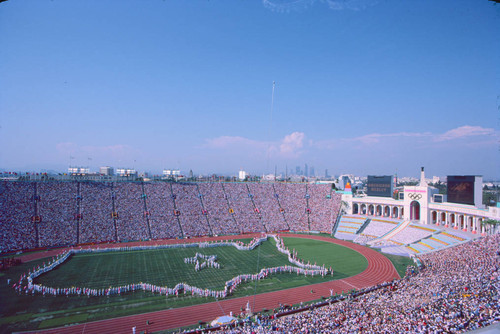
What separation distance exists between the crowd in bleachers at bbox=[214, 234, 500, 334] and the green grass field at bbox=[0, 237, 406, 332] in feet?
22.5

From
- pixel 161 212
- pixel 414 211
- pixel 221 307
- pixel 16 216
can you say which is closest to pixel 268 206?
pixel 161 212

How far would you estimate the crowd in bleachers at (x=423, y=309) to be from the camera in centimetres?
1271

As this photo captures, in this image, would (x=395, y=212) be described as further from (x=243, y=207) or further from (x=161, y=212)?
(x=161, y=212)

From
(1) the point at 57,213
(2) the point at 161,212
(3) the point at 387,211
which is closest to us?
(1) the point at 57,213

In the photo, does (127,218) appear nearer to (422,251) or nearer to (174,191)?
(174,191)

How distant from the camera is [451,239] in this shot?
117ft

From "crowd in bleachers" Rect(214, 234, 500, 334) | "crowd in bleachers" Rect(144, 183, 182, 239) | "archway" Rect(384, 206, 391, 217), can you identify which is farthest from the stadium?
"archway" Rect(384, 206, 391, 217)

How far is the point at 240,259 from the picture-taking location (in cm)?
3362

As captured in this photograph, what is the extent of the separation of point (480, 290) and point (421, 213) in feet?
103

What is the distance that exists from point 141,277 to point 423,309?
22.8 metres

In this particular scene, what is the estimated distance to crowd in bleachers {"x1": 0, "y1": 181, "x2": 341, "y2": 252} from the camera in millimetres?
39438

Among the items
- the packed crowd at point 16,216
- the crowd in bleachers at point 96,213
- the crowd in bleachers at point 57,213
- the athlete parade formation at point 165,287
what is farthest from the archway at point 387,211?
the packed crowd at point 16,216

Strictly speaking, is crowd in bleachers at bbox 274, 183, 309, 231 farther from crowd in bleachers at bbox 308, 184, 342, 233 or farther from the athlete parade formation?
the athlete parade formation

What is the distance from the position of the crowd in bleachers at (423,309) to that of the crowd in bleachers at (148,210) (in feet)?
96.8
